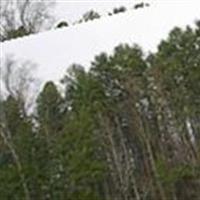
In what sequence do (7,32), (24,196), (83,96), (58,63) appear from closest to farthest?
(24,196)
(83,96)
(58,63)
(7,32)

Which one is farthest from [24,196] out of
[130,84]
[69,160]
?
[130,84]

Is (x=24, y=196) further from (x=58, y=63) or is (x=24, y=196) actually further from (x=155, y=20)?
(x=155, y=20)

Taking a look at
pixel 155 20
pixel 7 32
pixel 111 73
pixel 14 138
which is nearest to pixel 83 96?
pixel 111 73

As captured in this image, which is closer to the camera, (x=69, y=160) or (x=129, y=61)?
(x=69, y=160)

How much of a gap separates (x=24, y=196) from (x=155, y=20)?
3.50m

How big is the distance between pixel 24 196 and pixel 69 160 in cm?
72

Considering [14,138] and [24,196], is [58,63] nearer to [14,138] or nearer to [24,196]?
[14,138]

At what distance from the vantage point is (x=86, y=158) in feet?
26.9

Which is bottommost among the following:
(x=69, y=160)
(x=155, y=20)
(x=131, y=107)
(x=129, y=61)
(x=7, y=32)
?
(x=69, y=160)

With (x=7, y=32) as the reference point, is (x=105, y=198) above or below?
below

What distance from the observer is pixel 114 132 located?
8875 mm

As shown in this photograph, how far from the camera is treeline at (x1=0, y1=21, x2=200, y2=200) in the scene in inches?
323

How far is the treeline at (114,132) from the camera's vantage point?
8.20 meters

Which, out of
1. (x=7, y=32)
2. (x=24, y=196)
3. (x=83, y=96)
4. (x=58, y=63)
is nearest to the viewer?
(x=24, y=196)
